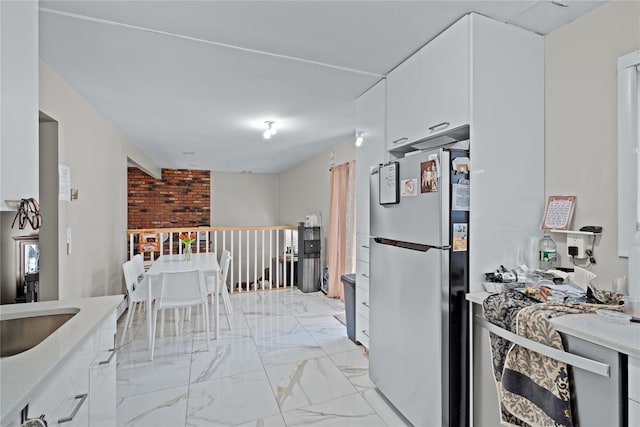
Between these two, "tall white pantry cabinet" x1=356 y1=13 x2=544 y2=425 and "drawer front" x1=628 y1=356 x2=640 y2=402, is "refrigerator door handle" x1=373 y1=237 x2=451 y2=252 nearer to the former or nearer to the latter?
"tall white pantry cabinet" x1=356 y1=13 x2=544 y2=425

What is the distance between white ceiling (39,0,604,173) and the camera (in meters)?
1.65

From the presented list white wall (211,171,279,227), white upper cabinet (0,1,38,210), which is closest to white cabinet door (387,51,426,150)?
white upper cabinet (0,1,38,210)

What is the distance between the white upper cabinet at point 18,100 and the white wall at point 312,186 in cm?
346

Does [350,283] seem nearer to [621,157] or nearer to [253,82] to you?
[253,82]

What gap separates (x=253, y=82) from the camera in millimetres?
2566

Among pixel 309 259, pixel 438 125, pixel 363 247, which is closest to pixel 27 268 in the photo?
pixel 363 247

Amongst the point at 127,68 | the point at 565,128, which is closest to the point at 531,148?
the point at 565,128

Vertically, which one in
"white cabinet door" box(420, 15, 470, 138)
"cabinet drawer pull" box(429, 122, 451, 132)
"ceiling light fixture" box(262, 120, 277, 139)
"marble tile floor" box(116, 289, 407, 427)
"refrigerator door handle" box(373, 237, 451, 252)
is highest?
"ceiling light fixture" box(262, 120, 277, 139)

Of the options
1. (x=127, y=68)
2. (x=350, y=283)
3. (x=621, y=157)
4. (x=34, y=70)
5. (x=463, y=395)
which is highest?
(x=127, y=68)

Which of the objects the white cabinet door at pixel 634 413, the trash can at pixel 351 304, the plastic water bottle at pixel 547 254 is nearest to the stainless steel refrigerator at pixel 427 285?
the plastic water bottle at pixel 547 254

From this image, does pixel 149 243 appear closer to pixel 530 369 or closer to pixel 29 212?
pixel 29 212

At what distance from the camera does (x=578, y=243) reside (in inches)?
65.2

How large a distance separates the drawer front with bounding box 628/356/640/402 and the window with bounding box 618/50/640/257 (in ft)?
2.31

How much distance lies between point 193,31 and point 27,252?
177cm
